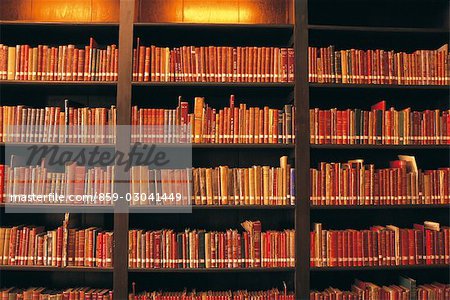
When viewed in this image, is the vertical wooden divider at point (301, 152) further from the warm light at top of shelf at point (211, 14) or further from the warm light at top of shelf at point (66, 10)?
the warm light at top of shelf at point (66, 10)

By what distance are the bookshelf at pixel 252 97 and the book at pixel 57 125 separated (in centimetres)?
7

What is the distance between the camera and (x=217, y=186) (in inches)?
92.7

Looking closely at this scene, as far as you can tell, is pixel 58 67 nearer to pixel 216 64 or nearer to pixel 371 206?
pixel 216 64

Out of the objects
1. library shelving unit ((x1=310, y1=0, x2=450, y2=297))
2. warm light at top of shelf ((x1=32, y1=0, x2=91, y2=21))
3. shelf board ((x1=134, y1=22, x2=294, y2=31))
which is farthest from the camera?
warm light at top of shelf ((x1=32, y1=0, x2=91, y2=21))

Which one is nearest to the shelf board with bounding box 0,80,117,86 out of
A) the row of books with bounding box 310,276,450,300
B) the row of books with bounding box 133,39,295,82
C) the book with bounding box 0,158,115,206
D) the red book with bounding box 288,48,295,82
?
the row of books with bounding box 133,39,295,82

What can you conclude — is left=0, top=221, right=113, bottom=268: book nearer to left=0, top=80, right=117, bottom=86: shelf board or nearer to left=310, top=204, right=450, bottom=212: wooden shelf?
left=0, top=80, right=117, bottom=86: shelf board

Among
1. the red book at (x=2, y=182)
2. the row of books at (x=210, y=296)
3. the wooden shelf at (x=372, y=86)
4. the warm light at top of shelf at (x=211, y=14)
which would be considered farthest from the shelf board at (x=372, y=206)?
the red book at (x=2, y=182)

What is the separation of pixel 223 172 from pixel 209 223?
Result: 49 centimetres

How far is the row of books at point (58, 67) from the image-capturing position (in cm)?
238

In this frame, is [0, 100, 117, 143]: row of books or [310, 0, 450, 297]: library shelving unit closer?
[0, 100, 117, 143]: row of books

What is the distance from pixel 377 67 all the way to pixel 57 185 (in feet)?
7.08

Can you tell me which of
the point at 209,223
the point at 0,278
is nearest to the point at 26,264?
the point at 0,278

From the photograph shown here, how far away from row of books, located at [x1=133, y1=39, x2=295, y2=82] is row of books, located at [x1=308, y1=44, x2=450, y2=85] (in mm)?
192

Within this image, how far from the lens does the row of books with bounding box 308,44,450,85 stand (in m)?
2.40
